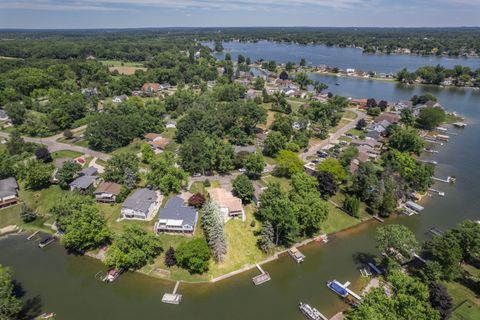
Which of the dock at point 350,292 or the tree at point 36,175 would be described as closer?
the dock at point 350,292

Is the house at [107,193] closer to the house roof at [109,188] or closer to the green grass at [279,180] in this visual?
the house roof at [109,188]

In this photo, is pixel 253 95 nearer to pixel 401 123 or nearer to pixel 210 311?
pixel 401 123

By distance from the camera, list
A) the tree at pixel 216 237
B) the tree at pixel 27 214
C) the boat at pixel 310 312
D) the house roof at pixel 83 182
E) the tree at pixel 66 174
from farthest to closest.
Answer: the tree at pixel 66 174
the house roof at pixel 83 182
the tree at pixel 27 214
the tree at pixel 216 237
the boat at pixel 310 312

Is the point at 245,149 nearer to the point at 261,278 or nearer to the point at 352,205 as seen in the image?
the point at 352,205

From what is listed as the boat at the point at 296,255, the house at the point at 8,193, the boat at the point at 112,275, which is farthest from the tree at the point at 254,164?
the house at the point at 8,193

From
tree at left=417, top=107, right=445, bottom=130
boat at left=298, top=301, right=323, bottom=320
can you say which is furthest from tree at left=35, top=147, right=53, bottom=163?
tree at left=417, top=107, right=445, bottom=130

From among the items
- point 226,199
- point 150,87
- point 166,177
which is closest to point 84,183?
point 166,177

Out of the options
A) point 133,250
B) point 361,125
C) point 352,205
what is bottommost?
point 133,250
